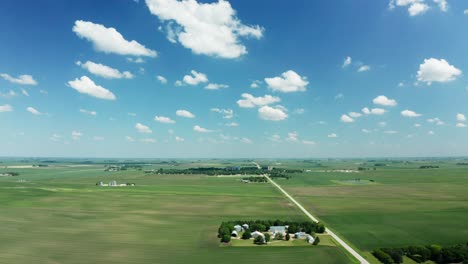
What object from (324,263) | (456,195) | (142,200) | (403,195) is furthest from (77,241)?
(456,195)

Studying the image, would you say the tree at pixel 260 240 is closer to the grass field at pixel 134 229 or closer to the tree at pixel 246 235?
the tree at pixel 246 235

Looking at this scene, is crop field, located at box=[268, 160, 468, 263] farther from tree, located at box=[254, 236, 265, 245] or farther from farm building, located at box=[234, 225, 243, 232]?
farm building, located at box=[234, 225, 243, 232]

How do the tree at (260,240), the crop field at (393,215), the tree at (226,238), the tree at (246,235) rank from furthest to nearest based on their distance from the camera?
the crop field at (393,215)
the tree at (246,235)
the tree at (260,240)
the tree at (226,238)

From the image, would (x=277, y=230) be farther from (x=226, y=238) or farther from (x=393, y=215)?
(x=393, y=215)

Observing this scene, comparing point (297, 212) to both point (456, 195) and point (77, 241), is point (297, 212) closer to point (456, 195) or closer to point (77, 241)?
point (77, 241)

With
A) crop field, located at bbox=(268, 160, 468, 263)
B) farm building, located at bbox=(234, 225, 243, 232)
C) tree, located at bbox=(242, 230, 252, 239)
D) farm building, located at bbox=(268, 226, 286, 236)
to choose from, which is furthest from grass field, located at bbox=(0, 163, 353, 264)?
crop field, located at bbox=(268, 160, 468, 263)

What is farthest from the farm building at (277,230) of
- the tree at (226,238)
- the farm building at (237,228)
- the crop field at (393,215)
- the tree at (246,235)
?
the crop field at (393,215)
